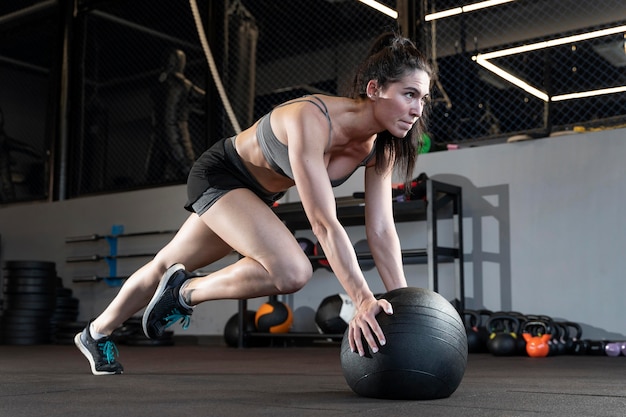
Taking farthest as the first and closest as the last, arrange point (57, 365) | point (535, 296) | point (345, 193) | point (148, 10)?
1. point (148, 10)
2. point (345, 193)
3. point (535, 296)
4. point (57, 365)

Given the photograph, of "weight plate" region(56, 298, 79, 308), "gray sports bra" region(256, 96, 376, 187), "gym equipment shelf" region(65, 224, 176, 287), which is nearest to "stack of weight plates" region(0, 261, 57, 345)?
"weight plate" region(56, 298, 79, 308)

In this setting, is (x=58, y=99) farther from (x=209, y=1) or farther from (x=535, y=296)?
(x=535, y=296)

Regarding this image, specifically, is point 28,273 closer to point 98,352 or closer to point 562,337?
point 98,352

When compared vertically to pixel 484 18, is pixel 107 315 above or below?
below

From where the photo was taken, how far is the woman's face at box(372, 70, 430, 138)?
1888mm

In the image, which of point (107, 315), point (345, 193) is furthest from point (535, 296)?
point (107, 315)

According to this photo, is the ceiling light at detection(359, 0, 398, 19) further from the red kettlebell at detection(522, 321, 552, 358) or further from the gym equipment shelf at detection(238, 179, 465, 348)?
the red kettlebell at detection(522, 321, 552, 358)

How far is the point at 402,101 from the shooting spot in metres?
1.90

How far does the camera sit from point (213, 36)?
6133 millimetres

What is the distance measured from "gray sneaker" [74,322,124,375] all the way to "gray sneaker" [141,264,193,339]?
27 cm

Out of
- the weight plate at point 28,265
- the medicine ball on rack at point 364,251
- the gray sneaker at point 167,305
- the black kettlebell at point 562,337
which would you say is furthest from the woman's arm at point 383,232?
the weight plate at point 28,265

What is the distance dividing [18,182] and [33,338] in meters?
2.45

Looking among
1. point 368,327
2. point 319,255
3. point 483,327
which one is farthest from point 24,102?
point 368,327

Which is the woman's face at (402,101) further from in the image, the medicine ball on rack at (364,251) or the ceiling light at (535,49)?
the ceiling light at (535,49)
